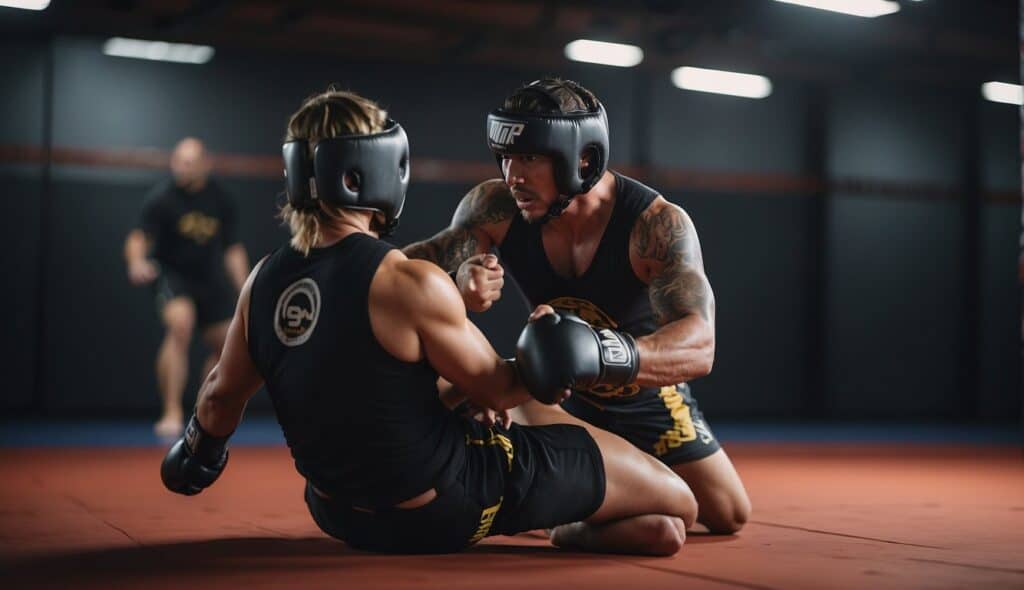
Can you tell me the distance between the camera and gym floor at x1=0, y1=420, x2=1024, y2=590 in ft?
9.27

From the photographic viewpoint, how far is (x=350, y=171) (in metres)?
2.91

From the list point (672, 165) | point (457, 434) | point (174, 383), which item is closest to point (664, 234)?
point (457, 434)

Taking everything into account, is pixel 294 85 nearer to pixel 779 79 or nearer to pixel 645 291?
pixel 779 79

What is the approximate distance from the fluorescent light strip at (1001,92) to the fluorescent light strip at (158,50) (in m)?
7.15

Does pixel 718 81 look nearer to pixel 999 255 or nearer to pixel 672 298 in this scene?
pixel 999 255

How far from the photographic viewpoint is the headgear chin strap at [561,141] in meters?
3.49

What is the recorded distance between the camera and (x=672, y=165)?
443 inches

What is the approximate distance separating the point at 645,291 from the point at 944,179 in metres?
9.09

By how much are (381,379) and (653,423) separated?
4.73 ft

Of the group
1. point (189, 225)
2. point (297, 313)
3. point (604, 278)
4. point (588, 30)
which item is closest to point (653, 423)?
point (604, 278)

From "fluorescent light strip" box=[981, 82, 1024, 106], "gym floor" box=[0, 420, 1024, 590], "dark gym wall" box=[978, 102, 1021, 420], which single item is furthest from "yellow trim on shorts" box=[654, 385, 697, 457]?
"fluorescent light strip" box=[981, 82, 1024, 106]

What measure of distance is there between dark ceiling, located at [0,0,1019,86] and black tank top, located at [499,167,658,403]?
18.0 feet

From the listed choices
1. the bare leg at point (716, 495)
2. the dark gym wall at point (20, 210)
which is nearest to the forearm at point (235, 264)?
the dark gym wall at point (20, 210)

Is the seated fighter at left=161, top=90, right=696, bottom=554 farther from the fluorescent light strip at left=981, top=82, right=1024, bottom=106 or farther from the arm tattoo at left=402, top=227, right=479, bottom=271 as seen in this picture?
the fluorescent light strip at left=981, top=82, right=1024, bottom=106
